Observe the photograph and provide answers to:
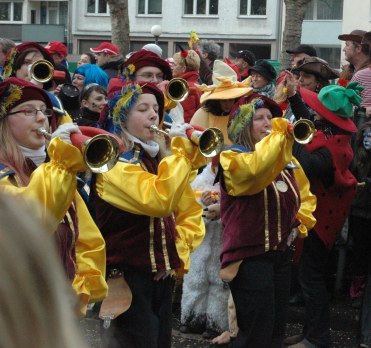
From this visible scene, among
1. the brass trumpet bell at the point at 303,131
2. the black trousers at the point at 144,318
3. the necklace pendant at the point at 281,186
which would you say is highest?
the brass trumpet bell at the point at 303,131

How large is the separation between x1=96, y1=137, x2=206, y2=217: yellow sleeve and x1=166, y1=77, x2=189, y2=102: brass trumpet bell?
1341 mm

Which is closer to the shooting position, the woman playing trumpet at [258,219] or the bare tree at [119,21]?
the woman playing trumpet at [258,219]

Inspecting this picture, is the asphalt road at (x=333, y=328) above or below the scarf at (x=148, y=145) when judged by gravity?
below

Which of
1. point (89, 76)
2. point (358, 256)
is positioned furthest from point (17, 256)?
point (89, 76)

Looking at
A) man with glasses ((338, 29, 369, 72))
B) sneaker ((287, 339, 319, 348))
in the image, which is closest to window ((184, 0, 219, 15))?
man with glasses ((338, 29, 369, 72))

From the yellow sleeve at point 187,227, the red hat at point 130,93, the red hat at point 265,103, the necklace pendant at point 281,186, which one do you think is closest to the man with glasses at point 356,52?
the red hat at point 265,103

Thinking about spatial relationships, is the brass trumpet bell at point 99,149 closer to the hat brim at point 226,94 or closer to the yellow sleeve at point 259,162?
the yellow sleeve at point 259,162

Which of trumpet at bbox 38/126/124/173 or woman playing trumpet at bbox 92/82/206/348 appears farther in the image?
woman playing trumpet at bbox 92/82/206/348

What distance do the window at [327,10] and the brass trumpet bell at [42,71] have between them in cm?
3722

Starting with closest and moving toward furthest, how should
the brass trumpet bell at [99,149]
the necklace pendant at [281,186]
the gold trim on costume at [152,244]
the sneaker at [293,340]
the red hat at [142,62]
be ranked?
the brass trumpet bell at [99,149], the gold trim on costume at [152,244], the necklace pendant at [281,186], the red hat at [142,62], the sneaker at [293,340]

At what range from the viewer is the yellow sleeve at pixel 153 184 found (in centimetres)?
423

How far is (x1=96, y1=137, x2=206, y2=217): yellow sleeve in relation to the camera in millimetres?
4227

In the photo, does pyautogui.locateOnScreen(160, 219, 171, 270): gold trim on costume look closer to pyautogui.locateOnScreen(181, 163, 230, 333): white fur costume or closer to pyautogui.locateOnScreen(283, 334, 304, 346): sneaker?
pyautogui.locateOnScreen(181, 163, 230, 333): white fur costume

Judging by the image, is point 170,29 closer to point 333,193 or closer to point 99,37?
point 99,37
